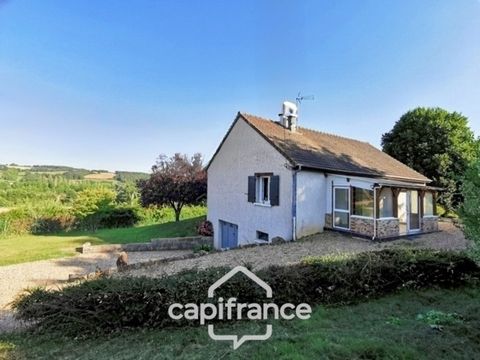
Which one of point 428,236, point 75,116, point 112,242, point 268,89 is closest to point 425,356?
point 428,236

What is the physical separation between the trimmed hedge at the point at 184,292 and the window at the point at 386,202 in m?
9.57

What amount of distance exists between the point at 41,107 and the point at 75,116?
340cm

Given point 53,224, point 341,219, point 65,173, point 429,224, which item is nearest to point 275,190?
point 341,219

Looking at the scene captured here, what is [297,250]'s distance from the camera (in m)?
13.7

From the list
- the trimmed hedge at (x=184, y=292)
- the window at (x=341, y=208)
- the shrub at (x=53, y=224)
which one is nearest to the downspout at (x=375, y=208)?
the window at (x=341, y=208)

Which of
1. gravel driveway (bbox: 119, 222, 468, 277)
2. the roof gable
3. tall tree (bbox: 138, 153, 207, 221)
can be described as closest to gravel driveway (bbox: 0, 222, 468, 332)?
gravel driveway (bbox: 119, 222, 468, 277)

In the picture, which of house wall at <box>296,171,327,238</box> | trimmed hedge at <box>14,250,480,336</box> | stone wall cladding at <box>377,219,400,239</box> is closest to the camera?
trimmed hedge at <box>14,250,480,336</box>

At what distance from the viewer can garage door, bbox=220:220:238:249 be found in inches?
795

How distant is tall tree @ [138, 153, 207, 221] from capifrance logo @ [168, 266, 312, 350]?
19.4m

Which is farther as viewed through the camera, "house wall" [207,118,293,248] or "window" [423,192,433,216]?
"window" [423,192,433,216]

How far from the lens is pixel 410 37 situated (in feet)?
44.8

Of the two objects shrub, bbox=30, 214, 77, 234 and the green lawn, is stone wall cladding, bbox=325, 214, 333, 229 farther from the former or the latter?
shrub, bbox=30, 214, 77, 234

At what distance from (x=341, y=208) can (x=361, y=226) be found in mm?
1480

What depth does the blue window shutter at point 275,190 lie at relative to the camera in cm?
1697
